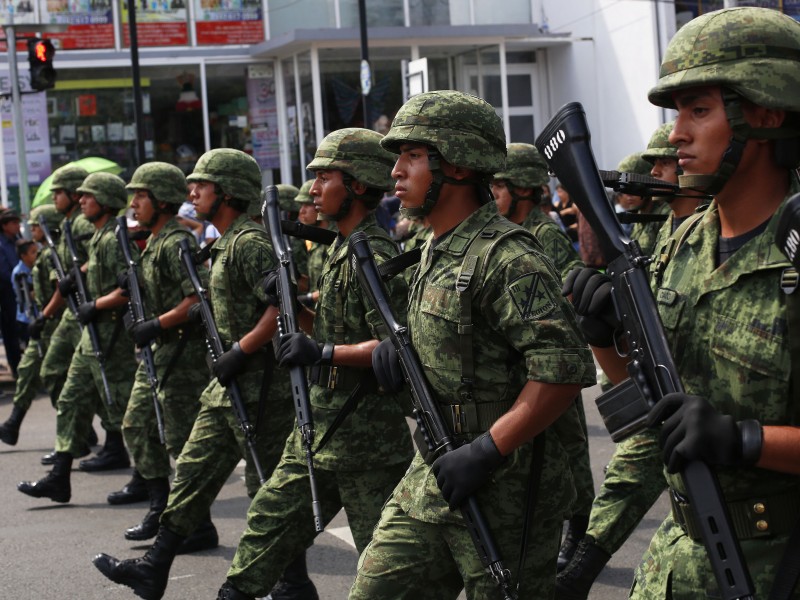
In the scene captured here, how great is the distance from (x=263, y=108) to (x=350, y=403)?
18.9 meters

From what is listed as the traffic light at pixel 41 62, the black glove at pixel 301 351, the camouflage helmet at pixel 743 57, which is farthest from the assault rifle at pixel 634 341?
the traffic light at pixel 41 62

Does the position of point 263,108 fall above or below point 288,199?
above

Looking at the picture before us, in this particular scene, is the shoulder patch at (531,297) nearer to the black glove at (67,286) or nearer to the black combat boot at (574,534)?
the black combat boot at (574,534)

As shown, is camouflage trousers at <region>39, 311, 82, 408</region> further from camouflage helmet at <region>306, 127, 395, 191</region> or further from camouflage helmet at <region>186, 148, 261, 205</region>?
camouflage helmet at <region>306, 127, 395, 191</region>

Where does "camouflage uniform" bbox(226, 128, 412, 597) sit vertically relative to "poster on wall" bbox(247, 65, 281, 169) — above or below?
below

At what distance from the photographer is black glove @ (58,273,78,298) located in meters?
9.92

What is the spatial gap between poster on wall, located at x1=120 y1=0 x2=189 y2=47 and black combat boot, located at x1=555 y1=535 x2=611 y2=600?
60.9 ft

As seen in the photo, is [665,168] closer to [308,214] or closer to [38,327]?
[308,214]

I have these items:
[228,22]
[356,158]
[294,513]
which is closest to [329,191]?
[356,158]

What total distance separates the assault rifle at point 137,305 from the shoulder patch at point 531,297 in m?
3.96

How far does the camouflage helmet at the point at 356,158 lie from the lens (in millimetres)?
5402

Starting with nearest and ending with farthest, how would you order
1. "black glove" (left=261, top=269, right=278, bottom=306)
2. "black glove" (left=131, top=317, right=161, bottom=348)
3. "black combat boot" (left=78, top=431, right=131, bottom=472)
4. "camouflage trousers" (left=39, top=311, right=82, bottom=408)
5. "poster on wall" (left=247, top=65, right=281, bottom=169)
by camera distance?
1. "black glove" (left=261, top=269, right=278, bottom=306)
2. "black glove" (left=131, top=317, right=161, bottom=348)
3. "black combat boot" (left=78, top=431, right=131, bottom=472)
4. "camouflage trousers" (left=39, top=311, right=82, bottom=408)
5. "poster on wall" (left=247, top=65, right=281, bottom=169)

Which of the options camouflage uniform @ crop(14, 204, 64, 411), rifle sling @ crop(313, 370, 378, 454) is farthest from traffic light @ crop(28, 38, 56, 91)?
rifle sling @ crop(313, 370, 378, 454)

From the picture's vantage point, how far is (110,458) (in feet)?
32.0
